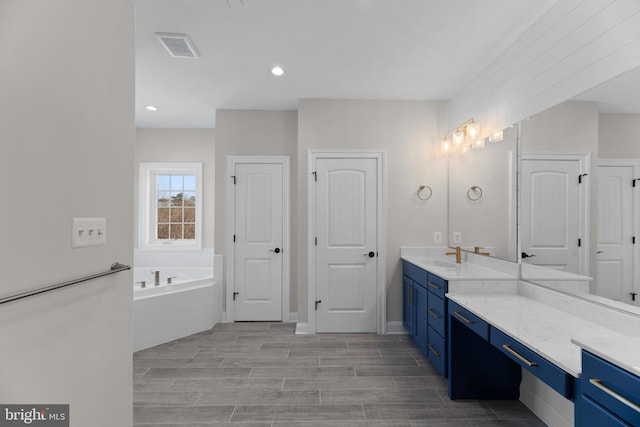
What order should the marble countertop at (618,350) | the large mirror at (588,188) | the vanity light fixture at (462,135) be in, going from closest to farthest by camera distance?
1. the marble countertop at (618,350)
2. the large mirror at (588,188)
3. the vanity light fixture at (462,135)

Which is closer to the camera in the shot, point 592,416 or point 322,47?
point 592,416

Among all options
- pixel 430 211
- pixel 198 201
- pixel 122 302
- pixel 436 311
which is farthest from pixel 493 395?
pixel 198 201

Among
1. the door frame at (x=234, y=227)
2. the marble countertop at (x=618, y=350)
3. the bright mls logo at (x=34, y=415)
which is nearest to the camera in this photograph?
the bright mls logo at (x=34, y=415)

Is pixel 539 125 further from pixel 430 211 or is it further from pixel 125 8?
pixel 125 8

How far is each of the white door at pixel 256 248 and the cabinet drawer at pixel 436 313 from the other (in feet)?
6.48

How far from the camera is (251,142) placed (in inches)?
161

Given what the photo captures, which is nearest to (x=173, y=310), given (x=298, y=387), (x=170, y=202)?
(x=298, y=387)

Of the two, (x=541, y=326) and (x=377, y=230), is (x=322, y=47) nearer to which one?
(x=377, y=230)

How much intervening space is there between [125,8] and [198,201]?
360 centimetres

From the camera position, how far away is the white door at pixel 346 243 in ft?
11.9

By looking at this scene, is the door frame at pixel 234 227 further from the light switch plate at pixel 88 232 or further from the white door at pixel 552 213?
the light switch plate at pixel 88 232

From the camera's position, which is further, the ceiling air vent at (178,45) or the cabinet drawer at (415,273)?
the cabinet drawer at (415,273)

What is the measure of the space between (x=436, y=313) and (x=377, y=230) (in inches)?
49.5

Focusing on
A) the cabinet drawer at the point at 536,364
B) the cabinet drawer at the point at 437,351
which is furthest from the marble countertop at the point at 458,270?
the cabinet drawer at the point at 536,364
